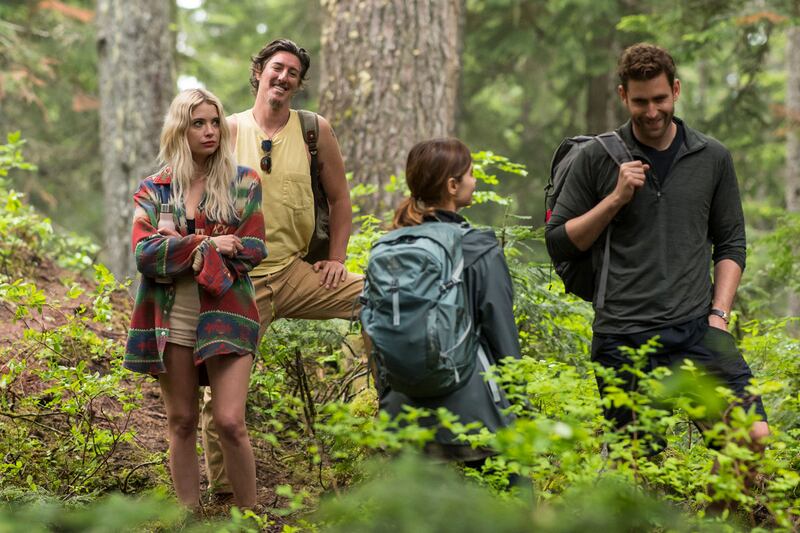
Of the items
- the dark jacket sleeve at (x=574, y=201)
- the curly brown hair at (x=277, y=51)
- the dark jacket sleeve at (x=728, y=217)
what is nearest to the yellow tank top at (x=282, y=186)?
the curly brown hair at (x=277, y=51)

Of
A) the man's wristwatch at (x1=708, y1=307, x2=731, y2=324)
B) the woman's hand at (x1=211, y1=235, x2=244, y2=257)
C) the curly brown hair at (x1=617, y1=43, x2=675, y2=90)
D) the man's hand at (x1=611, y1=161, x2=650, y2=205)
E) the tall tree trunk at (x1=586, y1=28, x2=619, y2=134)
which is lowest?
the man's wristwatch at (x1=708, y1=307, x2=731, y2=324)

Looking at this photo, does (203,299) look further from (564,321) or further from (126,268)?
(126,268)

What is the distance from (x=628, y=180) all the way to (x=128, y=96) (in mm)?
9834

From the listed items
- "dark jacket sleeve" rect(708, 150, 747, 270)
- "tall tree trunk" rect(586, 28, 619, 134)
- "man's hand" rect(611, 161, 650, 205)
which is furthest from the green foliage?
"dark jacket sleeve" rect(708, 150, 747, 270)

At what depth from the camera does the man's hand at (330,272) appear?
5148 mm

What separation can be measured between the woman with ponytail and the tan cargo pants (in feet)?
4.01

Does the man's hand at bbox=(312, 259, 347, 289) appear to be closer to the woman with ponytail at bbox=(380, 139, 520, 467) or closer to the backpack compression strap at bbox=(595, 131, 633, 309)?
the woman with ponytail at bbox=(380, 139, 520, 467)

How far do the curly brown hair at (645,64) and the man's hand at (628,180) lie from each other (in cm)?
39

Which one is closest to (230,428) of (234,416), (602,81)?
(234,416)

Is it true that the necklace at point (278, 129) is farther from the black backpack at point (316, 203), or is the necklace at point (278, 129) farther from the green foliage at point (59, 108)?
the green foliage at point (59, 108)

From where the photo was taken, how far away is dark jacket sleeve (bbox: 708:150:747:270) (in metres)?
4.21

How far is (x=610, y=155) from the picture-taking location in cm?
418

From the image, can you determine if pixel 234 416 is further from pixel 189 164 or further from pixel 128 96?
pixel 128 96

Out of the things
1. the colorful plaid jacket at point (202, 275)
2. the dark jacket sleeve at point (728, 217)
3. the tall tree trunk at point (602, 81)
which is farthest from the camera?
the tall tree trunk at point (602, 81)
